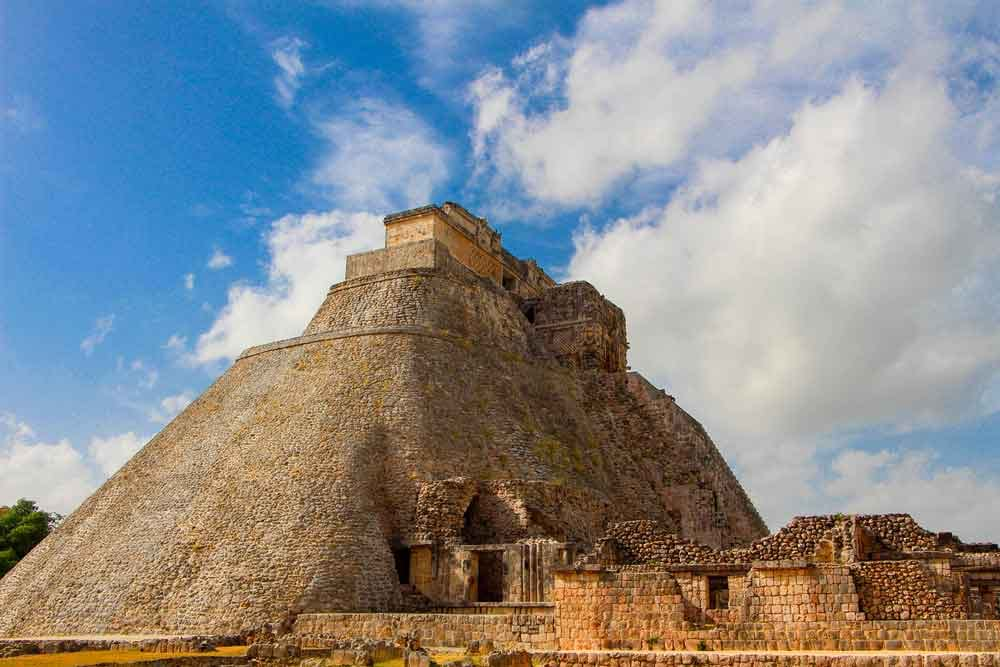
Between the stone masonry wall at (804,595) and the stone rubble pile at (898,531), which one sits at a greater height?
the stone rubble pile at (898,531)

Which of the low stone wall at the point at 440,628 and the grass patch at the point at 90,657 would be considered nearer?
the grass patch at the point at 90,657

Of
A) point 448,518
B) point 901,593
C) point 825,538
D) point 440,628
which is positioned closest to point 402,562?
point 448,518

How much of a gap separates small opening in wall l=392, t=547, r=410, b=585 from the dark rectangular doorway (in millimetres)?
1940

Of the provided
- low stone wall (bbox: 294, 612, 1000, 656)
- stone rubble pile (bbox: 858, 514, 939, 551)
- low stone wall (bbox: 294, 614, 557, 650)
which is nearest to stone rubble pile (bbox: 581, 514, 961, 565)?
stone rubble pile (bbox: 858, 514, 939, 551)

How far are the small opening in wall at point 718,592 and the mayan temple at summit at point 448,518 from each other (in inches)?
3.1

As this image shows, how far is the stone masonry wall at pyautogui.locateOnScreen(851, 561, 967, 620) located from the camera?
16.5 meters

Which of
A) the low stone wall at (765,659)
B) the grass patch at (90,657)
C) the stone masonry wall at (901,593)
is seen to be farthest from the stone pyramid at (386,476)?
the low stone wall at (765,659)

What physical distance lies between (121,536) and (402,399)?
872 centimetres

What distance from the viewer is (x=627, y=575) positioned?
17.1 meters

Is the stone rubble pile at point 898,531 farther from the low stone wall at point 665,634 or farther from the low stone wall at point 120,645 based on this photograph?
the low stone wall at point 120,645

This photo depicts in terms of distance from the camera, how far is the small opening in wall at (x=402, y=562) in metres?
26.8

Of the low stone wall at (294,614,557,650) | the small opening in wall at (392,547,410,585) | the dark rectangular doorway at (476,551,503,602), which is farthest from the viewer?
the small opening in wall at (392,547,410,585)

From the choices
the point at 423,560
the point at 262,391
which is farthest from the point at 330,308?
the point at 423,560

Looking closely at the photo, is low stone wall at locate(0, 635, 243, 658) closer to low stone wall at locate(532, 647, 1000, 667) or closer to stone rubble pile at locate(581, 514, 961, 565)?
low stone wall at locate(532, 647, 1000, 667)
